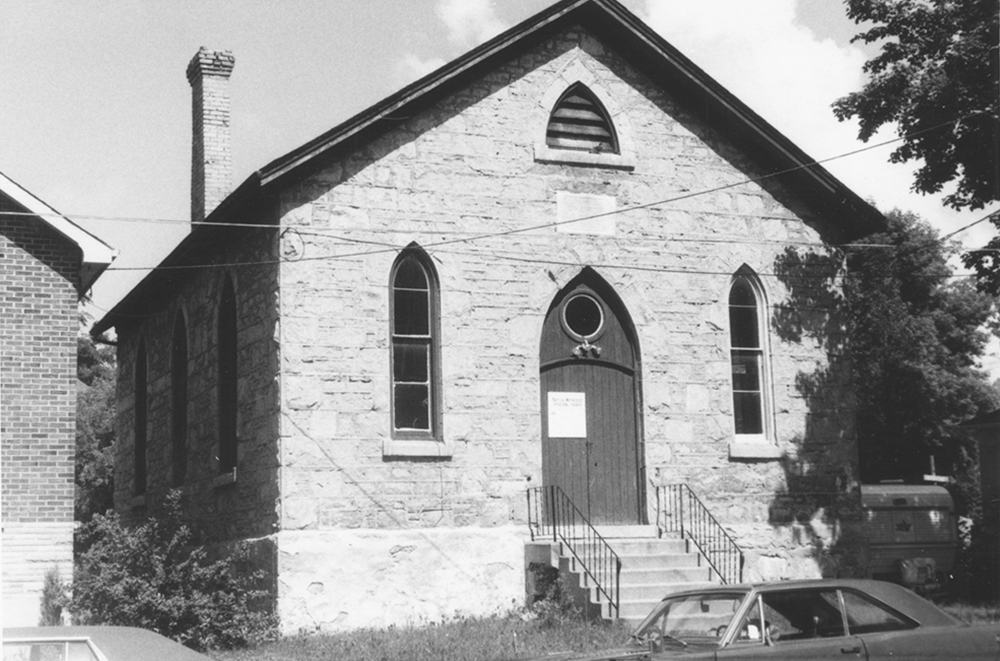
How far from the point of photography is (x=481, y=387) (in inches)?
709

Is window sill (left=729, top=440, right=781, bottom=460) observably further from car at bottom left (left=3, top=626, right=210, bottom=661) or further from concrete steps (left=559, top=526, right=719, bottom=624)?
car at bottom left (left=3, top=626, right=210, bottom=661)

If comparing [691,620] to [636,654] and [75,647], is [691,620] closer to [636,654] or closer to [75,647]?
[636,654]

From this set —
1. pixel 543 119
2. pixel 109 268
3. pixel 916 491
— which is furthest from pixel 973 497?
pixel 109 268

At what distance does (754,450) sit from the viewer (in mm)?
19219

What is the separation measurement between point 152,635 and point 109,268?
8.96 meters

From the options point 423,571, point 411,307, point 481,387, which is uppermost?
point 411,307

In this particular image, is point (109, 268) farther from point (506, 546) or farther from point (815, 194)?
point (815, 194)

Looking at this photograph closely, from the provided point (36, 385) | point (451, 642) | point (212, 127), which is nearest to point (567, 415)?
point (451, 642)

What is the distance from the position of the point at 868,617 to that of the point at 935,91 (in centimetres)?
1080

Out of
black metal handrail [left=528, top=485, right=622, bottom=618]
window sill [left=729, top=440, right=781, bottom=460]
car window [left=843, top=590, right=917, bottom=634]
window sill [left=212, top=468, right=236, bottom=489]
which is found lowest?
car window [left=843, top=590, right=917, bottom=634]

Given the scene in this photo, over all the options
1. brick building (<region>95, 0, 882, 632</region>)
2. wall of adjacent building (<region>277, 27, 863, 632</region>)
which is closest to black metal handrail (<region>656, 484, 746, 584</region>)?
brick building (<region>95, 0, 882, 632</region>)

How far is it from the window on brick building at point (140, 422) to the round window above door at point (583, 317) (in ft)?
34.0

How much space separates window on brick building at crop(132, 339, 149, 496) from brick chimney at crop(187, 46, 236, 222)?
12.4 ft

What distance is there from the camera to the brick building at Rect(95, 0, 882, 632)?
56.4 ft
